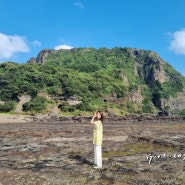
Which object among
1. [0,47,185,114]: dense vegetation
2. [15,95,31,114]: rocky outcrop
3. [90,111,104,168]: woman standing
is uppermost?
[0,47,185,114]: dense vegetation

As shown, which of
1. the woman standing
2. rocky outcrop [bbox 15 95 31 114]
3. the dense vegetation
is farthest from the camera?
the dense vegetation

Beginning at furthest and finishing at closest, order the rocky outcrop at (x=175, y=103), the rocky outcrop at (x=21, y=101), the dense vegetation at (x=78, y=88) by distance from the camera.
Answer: the rocky outcrop at (x=175, y=103) → the dense vegetation at (x=78, y=88) → the rocky outcrop at (x=21, y=101)

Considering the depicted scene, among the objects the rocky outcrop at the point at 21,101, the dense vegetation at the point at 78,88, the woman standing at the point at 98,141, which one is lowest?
the woman standing at the point at 98,141

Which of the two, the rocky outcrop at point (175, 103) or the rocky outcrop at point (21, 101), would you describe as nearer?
the rocky outcrop at point (21, 101)

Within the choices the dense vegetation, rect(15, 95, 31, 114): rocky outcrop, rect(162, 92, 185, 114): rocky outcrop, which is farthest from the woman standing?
rect(162, 92, 185, 114): rocky outcrop

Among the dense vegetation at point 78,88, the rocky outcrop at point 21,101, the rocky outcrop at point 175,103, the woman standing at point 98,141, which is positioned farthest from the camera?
the rocky outcrop at point 175,103

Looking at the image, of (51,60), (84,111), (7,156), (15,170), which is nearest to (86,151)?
(7,156)

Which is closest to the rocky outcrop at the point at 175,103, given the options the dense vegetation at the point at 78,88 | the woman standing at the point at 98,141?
the dense vegetation at the point at 78,88

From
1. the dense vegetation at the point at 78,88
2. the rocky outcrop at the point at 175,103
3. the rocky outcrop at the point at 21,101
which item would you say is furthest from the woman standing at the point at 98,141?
the rocky outcrop at the point at 175,103

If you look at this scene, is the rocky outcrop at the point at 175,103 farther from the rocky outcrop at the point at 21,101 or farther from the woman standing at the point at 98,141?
Answer: the woman standing at the point at 98,141

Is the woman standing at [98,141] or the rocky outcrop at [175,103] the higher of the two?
the rocky outcrop at [175,103]

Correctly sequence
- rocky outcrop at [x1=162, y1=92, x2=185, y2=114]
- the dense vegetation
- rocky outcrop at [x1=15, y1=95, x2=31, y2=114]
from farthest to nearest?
rocky outcrop at [x1=162, y1=92, x2=185, y2=114], the dense vegetation, rocky outcrop at [x1=15, y1=95, x2=31, y2=114]

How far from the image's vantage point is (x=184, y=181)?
401 inches

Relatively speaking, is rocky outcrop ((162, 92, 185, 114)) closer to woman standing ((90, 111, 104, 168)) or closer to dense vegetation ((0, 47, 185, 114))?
dense vegetation ((0, 47, 185, 114))
